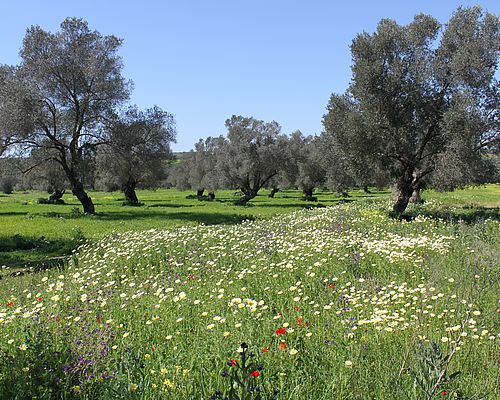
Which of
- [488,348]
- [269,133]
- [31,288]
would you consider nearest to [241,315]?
[488,348]

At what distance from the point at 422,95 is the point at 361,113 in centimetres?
345

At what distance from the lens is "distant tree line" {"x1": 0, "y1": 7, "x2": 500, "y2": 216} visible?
75.5ft

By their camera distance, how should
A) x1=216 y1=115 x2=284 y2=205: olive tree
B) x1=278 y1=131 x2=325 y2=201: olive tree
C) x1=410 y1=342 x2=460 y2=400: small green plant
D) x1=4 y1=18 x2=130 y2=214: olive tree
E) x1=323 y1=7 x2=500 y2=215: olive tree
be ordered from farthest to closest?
x1=278 y1=131 x2=325 y2=201: olive tree
x1=216 y1=115 x2=284 y2=205: olive tree
x1=4 y1=18 x2=130 y2=214: olive tree
x1=323 y1=7 x2=500 y2=215: olive tree
x1=410 y1=342 x2=460 y2=400: small green plant

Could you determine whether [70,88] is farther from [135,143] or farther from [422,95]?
[422,95]

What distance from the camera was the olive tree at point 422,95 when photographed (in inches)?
890

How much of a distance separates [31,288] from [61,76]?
1091 inches

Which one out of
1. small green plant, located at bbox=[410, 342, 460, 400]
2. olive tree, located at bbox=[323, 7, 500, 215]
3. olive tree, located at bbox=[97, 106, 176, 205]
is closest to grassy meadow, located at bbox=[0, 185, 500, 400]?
small green plant, located at bbox=[410, 342, 460, 400]

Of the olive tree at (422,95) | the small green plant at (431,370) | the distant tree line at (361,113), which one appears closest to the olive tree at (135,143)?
the distant tree line at (361,113)

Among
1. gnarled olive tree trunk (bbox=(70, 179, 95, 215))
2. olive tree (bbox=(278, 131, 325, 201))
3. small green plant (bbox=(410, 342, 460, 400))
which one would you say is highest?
olive tree (bbox=(278, 131, 325, 201))

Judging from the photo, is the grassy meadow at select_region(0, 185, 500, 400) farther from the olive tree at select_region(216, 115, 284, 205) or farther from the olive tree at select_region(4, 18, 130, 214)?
the olive tree at select_region(216, 115, 284, 205)

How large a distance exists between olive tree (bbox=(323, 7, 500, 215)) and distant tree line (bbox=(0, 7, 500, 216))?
0.19 ft

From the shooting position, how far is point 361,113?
24578 millimetres

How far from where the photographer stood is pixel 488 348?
201 inches

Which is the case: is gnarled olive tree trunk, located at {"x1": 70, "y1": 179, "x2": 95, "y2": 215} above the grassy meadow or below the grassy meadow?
above
